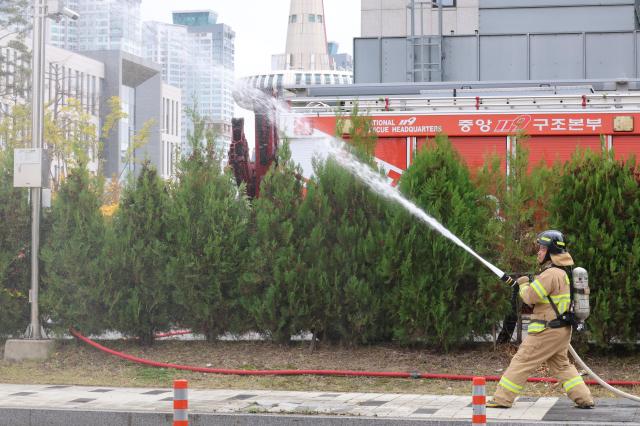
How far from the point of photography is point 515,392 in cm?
1012

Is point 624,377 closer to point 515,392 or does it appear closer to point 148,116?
point 515,392

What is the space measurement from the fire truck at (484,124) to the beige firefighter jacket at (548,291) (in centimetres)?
451

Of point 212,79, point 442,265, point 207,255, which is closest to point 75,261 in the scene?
point 207,255

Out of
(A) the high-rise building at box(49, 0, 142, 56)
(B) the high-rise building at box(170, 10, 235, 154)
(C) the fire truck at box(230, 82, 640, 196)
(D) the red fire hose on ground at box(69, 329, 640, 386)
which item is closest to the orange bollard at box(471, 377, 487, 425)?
(D) the red fire hose on ground at box(69, 329, 640, 386)

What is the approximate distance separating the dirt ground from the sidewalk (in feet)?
1.96

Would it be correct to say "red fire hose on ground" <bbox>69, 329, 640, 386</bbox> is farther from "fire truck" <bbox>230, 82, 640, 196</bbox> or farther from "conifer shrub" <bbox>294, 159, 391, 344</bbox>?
"fire truck" <bbox>230, 82, 640, 196</bbox>

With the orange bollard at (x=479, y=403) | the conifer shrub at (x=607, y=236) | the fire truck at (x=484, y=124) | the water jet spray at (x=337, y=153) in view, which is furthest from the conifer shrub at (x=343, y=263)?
the orange bollard at (x=479, y=403)

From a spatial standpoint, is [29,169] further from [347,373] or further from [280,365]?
[347,373]

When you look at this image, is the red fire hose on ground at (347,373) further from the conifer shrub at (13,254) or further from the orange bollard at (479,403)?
the orange bollard at (479,403)

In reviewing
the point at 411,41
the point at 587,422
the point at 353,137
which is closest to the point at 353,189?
the point at 353,137

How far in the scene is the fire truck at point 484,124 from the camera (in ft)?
49.1

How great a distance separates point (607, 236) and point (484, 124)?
3136 mm

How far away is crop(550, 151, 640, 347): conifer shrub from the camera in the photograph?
41.1ft

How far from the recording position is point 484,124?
1518cm
